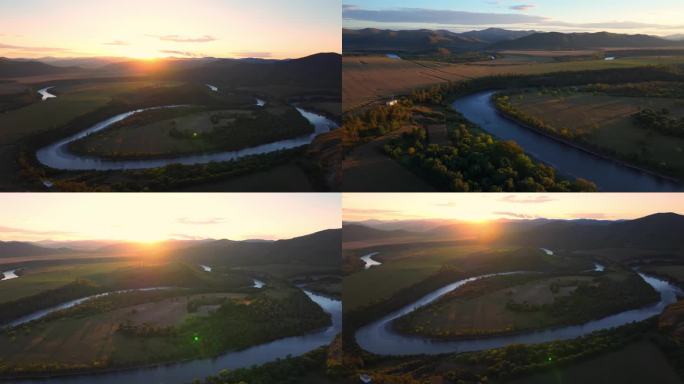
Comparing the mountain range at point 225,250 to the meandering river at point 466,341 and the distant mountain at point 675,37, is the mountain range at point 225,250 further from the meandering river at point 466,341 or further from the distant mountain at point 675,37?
the distant mountain at point 675,37

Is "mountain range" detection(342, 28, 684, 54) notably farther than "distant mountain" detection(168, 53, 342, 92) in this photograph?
Yes

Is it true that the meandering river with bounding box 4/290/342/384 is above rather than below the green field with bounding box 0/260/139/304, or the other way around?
below

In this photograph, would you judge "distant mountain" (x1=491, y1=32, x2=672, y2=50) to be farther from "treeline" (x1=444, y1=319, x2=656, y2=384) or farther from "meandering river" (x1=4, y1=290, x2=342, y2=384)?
"meandering river" (x1=4, y1=290, x2=342, y2=384)

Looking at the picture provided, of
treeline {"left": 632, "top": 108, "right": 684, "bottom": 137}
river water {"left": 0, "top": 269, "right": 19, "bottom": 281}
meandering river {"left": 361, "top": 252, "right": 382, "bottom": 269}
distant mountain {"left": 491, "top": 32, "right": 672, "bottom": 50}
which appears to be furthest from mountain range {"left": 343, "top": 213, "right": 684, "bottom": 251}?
river water {"left": 0, "top": 269, "right": 19, "bottom": 281}

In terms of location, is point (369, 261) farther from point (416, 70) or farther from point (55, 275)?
point (55, 275)

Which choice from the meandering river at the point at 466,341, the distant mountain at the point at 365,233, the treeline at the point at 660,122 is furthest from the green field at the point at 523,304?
the treeline at the point at 660,122

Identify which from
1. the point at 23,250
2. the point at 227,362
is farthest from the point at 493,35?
the point at 23,250
